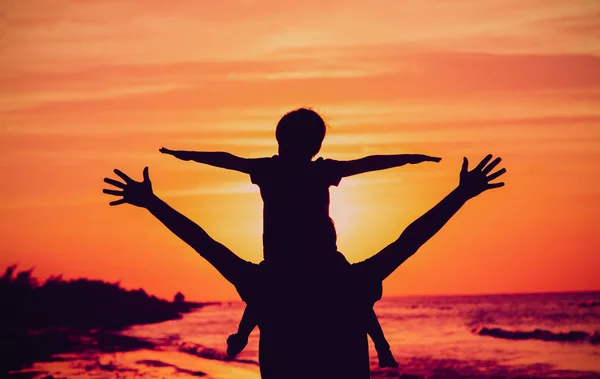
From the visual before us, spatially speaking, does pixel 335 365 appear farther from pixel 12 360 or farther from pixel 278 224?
pixel 12 360

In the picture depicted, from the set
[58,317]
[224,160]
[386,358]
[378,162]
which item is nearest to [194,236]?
[224,160]

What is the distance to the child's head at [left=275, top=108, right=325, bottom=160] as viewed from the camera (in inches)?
179

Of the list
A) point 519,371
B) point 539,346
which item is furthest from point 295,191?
point 539,346

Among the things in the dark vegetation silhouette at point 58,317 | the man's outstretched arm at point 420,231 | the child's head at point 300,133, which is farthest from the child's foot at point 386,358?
the dark vegetation silhouette at point 58,317

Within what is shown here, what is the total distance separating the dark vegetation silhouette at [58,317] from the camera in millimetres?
28155

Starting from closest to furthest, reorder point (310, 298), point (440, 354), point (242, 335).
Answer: point (310, 298) < point (242, 335) < point (440, 354)

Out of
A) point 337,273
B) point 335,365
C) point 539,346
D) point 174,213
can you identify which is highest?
point 174,213

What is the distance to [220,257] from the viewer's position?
4508mm

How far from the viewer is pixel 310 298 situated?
14.6ft

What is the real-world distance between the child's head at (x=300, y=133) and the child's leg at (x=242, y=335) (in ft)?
2.50

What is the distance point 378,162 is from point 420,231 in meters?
0.37

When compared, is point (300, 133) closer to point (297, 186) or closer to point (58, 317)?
point (297, 186)

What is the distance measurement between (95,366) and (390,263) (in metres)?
20.9

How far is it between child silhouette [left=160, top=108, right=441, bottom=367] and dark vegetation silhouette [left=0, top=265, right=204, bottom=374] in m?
18.5
